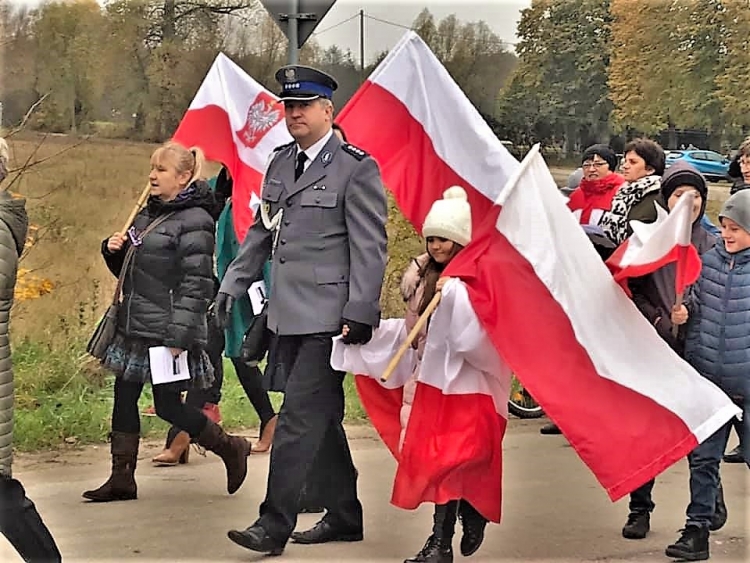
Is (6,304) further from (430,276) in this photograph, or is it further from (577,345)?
(577,345)

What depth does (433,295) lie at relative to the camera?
4.68m

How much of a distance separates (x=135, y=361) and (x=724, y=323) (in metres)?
2.57

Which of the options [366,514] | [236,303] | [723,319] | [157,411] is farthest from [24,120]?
[723,319]

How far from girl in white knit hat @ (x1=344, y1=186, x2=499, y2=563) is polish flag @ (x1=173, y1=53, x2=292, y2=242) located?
2134 millimetres

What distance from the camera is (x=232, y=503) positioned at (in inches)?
220

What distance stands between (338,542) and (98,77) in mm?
4259

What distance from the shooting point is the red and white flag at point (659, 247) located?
181 inches

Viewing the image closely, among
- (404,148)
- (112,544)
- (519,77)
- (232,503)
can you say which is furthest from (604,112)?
(112,544)

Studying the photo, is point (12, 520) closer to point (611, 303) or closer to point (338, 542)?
point (338, 542)

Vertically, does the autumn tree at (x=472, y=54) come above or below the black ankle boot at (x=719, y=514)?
above

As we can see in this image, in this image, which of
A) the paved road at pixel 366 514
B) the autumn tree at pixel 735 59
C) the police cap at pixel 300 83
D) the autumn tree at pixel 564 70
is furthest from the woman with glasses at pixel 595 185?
the police cap at pixel 300 83

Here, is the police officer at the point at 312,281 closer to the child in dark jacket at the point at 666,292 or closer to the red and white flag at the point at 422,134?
the red and white flag at the point at 422,134

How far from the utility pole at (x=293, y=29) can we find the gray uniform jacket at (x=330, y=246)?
34.7 inches

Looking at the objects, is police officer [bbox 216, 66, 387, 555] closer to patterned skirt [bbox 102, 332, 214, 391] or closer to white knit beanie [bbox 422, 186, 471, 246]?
white knit beanie [bbox 422, 186, 471, 246]
